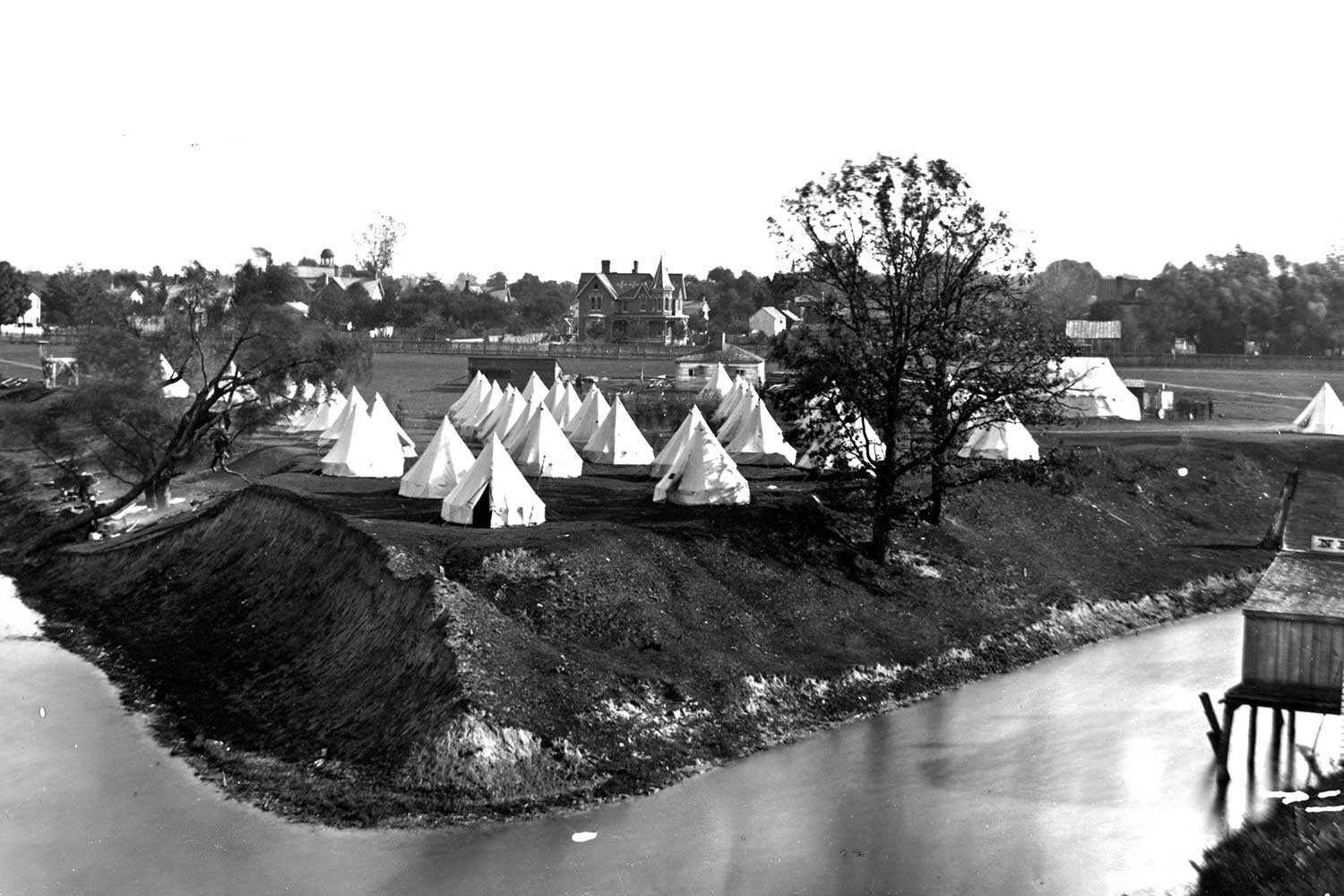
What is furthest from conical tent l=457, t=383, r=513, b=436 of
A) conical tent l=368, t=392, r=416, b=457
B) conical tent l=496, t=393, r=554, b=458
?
conical tent l=368, t=392, r=416, b=457

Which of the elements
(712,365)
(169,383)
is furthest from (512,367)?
(169,383)

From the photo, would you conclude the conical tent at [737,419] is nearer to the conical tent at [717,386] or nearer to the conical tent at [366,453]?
the conical tent at [366,453]

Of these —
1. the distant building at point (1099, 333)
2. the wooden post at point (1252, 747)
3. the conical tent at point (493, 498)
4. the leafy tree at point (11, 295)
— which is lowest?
the wooden post at point (1252, 747)

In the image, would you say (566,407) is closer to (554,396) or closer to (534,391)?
(554,396)

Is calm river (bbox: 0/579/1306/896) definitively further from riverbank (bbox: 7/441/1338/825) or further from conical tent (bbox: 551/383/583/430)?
conical tent (bbox: 551/383/583/430)

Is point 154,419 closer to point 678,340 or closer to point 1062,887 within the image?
point 1062,887

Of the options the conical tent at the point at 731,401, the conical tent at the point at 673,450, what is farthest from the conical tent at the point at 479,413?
the conical tent at the point at 673,450
